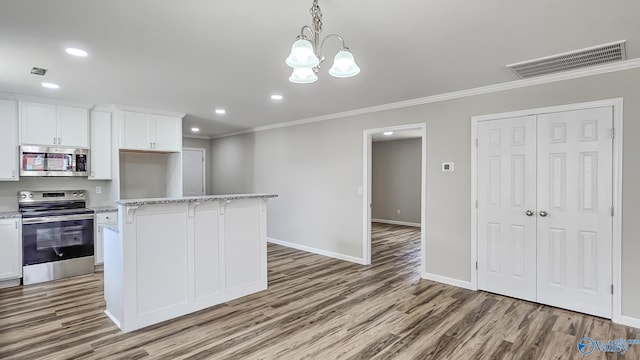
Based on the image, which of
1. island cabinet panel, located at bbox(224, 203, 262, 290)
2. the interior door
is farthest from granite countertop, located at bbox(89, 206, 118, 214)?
the interior door

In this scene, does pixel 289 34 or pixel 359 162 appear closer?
pixel 289 34

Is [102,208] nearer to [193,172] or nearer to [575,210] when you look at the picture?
[193,172]

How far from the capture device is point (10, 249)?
4152 millimetres

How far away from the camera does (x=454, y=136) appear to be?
13.8ft

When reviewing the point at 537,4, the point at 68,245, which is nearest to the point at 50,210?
the point at 68,245

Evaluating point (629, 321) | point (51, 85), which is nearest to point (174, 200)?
point (51, 85)

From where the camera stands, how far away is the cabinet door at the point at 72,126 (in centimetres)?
469

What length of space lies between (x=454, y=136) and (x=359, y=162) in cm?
156

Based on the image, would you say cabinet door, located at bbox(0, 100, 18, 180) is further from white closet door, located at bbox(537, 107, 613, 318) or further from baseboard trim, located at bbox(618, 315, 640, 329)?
baseboard trim, located at bbox(618, 315, 640, 329)

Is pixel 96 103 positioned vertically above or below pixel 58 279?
above

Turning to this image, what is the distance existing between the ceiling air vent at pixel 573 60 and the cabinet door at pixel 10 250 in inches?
239

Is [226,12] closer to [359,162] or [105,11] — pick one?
[105,11]

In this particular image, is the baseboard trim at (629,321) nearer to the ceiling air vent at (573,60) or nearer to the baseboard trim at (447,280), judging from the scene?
the baseboard trim at (447,280)

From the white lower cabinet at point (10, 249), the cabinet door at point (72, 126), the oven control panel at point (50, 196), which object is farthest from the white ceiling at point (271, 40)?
the white lower cabinet at point (10, 249)
